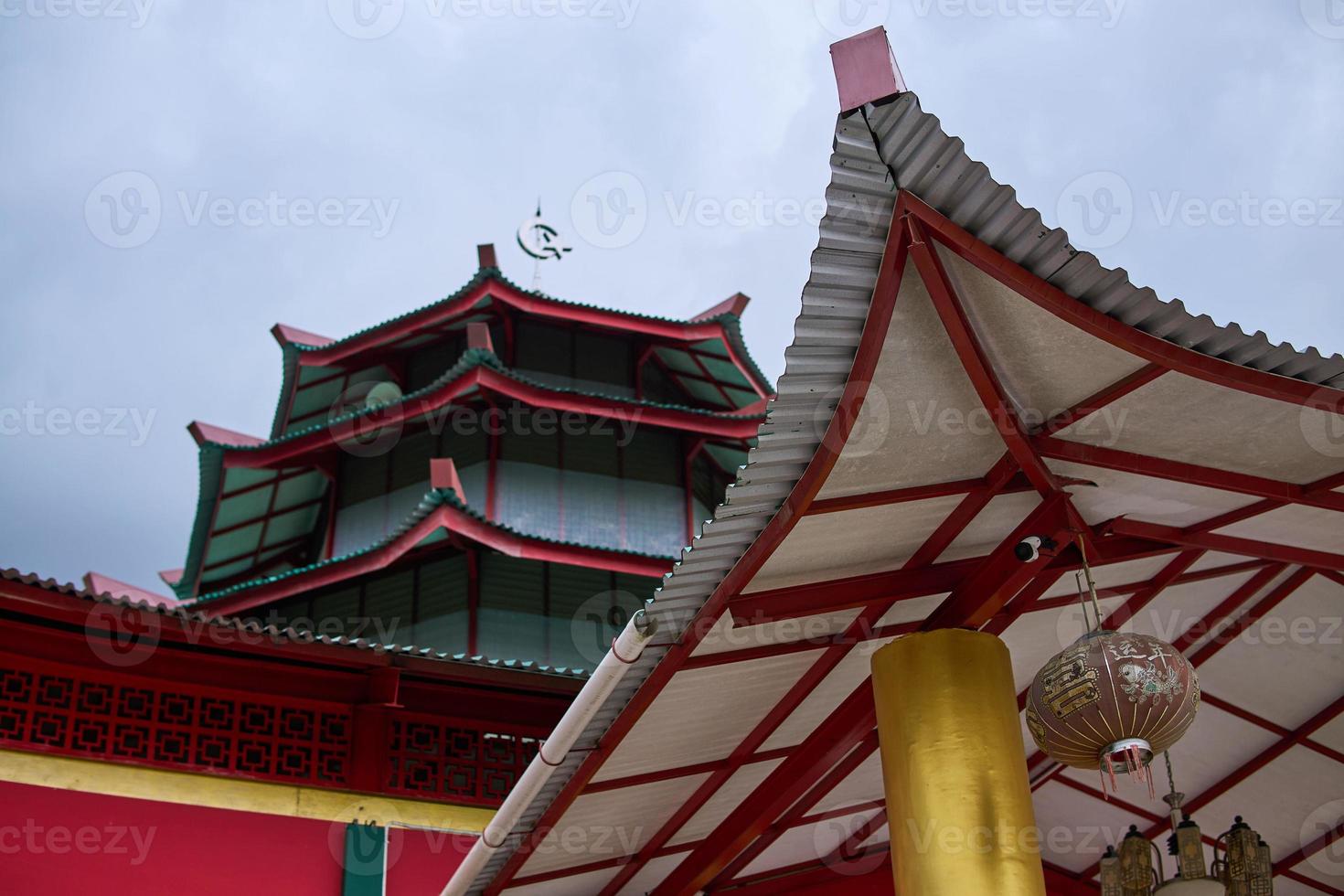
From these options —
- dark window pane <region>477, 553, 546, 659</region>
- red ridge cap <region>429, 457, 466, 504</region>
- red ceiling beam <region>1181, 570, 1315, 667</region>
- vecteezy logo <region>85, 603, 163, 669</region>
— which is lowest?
red ceiling beam <region>1181, 570, 1315, 667</region>

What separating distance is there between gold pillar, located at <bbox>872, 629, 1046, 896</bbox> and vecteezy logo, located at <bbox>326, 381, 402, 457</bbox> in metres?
9.53

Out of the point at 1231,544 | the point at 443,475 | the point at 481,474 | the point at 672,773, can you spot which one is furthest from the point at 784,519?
the point at 481,474

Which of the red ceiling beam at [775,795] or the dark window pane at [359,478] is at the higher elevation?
the dark window pane at [359,478]

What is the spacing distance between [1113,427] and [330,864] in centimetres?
614

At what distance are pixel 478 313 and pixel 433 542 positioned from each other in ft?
12.1

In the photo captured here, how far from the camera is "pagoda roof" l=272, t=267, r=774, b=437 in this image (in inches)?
612

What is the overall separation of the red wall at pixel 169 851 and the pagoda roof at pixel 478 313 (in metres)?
→ 7.71

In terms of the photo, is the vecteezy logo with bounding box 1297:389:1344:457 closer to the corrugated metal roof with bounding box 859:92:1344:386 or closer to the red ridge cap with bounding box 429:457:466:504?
the corrugated metal roof with bounding box 859:92:1344:386

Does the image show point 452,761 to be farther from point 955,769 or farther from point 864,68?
point 864,68

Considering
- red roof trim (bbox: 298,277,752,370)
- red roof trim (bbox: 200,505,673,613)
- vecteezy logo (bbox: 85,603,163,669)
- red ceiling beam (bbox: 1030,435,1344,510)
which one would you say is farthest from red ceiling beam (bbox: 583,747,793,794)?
red roof trim (bbox: 298,277,752,370)

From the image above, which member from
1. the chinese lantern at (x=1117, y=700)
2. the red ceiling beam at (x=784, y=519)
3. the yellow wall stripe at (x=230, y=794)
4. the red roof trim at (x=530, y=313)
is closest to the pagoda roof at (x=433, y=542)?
the red roof trim at (x=530, y=313)

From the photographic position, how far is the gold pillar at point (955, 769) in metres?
5.51

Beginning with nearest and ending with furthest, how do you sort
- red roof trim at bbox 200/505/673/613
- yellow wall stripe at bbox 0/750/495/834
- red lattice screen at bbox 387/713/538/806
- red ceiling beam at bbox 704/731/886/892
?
red ceiling beam at bbox 704/731/886/892
yellow wall stripe at bbox 0/750/495/834
red lattice screen at bbox 387/713/538/806
red roof trim at bbox 200/505/673/613

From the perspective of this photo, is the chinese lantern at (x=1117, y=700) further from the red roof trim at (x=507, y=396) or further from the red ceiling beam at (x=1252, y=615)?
the red roof trim at (x=507, y=396)
